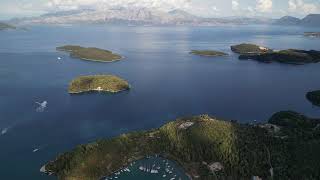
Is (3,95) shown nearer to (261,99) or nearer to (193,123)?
(193,123)

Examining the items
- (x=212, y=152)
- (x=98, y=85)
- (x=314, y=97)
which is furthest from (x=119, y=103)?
(x=314, y=97)

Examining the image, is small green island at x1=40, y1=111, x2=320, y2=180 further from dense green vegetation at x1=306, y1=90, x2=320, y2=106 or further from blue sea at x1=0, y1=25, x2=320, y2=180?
dense green vegetation at x1=306, y1=90, x2=320, y2=106

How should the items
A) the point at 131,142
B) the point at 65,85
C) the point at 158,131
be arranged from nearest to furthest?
the point at 131,142 < the point at 158,131 < the point at 65,85

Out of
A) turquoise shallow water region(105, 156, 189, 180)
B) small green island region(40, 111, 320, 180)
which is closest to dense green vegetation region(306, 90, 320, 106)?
small green island region(40, 111, 320, 180)

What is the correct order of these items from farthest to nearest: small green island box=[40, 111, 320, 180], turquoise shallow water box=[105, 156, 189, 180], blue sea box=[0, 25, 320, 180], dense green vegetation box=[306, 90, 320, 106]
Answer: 1. dense green vegetation box=[306, 90, 320, 106]
2. blue sea box=[0, 25, 320, 180]
3. turquoise shallow water box=[105, 156, 189, 180]
4. small green island box=[40, 111, 320, 180]

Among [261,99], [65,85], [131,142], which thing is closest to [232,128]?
[131,142]

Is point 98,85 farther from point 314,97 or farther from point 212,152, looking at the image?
point 314,97

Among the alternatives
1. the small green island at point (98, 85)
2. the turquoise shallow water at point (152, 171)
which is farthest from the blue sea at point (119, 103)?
the small green island at point (98, 85)
